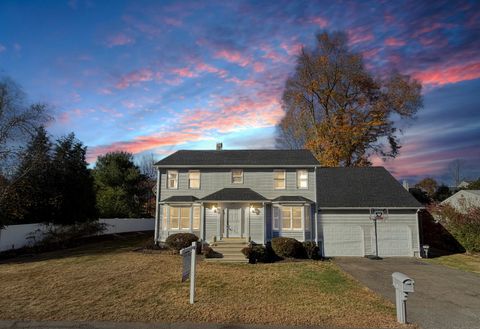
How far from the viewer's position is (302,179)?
71.7 ft

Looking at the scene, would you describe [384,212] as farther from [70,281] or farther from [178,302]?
[70,281]

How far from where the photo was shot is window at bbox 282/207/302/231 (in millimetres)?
20641

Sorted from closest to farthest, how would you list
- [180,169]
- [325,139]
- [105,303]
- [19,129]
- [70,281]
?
[105,303] < [70,281] < [19,129] < [180,169] < [325,139]

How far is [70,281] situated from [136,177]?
29675mm

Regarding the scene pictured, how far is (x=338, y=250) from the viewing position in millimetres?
20203

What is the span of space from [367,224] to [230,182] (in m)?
9.62

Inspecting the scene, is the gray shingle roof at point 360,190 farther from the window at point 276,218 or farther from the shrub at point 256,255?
the shrub at point 256,255

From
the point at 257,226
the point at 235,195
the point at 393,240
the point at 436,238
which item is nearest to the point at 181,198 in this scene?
the point at 235,195

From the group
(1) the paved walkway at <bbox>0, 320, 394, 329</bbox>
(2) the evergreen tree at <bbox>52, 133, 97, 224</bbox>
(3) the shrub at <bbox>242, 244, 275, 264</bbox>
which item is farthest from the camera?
(2) the evergreen tree at <bbox>52, 133, 97, 224</bbox>

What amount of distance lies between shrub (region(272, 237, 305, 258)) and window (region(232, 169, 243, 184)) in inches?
215

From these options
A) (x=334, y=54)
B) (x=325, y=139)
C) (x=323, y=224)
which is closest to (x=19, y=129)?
(x=323, y=224)

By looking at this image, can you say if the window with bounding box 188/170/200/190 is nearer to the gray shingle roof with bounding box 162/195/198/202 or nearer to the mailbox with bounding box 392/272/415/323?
the gray shingle roof with bounding box 162/195/198/202

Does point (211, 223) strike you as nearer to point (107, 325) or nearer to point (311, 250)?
point (311, 250)

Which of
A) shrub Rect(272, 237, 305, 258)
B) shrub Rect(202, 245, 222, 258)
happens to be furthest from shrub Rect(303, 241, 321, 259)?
shrub Rect(202, 245, 222, 258)
